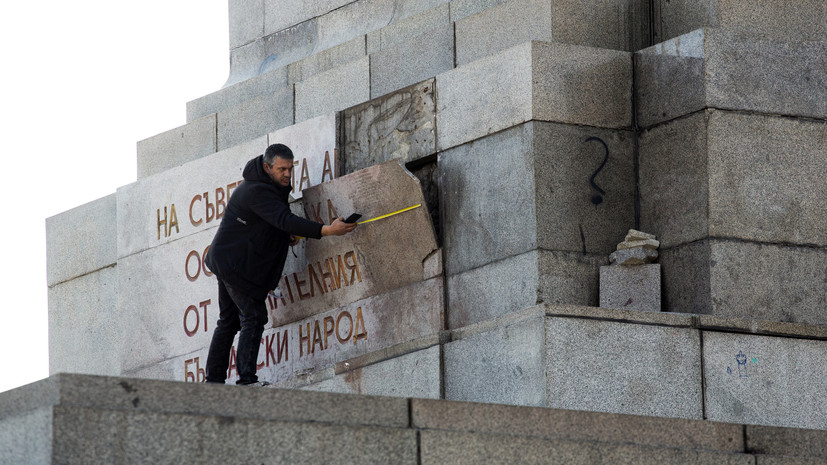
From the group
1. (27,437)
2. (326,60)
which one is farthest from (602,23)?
(27,437)

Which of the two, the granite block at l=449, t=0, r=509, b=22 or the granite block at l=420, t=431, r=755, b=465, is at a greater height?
the granite block at l=449, t=0, r=509, b=22

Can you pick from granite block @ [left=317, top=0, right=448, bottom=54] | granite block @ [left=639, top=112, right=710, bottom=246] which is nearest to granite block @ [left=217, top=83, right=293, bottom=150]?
granite block @ [left=317, top=0, right=448, bottom=54]

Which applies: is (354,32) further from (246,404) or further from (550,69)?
(246,404)

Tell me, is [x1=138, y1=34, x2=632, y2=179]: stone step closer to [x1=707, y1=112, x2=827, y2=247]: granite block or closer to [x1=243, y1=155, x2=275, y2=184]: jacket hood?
[x1=707, y1=112, x2=827, y2=247]: granite block

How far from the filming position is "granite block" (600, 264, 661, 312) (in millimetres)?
13141

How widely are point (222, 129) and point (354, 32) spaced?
163 cm

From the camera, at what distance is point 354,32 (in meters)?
16.6

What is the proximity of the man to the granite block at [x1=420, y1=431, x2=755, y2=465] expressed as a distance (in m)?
4.57

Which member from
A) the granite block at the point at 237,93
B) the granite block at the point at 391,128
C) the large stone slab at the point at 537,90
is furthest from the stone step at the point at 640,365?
the granite block at the point at 237,93

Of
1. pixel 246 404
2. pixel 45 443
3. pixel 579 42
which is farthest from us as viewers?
pixel 579 42

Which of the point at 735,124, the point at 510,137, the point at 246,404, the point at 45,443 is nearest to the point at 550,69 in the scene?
the point at 510,137

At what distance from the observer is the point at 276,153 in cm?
1412

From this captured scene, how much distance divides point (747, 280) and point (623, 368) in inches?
59.8

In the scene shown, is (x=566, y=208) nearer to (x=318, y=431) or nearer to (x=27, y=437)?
(x=318, y=431)
